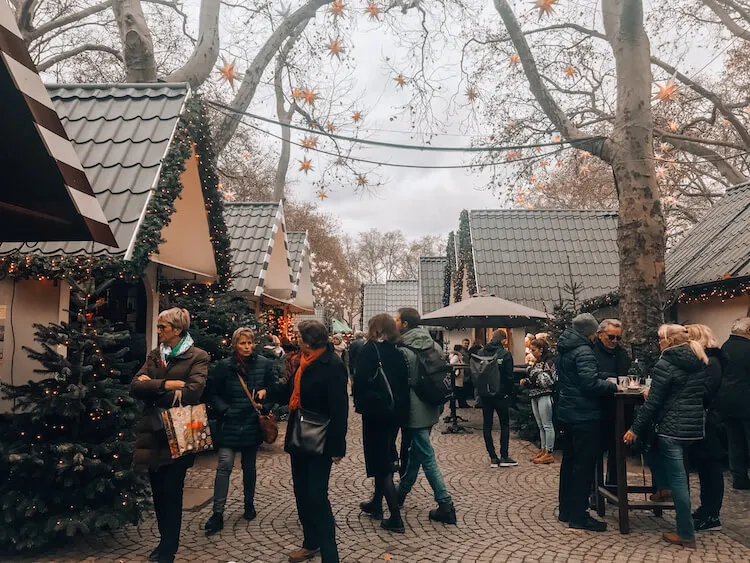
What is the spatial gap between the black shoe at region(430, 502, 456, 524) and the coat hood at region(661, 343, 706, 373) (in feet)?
7.71

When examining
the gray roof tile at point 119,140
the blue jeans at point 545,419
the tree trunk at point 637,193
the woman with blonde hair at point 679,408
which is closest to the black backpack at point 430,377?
the woman with blonde hair at point 679,408

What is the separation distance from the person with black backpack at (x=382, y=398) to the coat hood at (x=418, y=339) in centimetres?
24

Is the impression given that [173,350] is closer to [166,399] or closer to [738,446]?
[166,399]

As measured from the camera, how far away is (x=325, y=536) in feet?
12.5

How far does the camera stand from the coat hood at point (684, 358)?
4445 mm

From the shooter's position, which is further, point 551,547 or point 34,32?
point 34,32

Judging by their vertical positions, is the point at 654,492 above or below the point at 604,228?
below

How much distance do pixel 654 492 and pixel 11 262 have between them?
21.5ft

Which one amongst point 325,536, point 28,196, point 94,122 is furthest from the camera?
point 94,122

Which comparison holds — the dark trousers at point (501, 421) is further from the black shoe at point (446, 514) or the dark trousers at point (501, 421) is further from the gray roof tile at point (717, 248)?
the gray roof tile at point (717, 248)

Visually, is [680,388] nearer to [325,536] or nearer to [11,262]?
[325,536]

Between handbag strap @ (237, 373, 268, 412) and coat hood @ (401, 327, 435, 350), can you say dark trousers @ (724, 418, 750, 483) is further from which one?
handbag strap @ (237, 373, 268, 412)

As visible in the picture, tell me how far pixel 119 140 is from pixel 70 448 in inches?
144

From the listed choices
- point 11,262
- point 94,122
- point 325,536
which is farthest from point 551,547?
point 94,122
